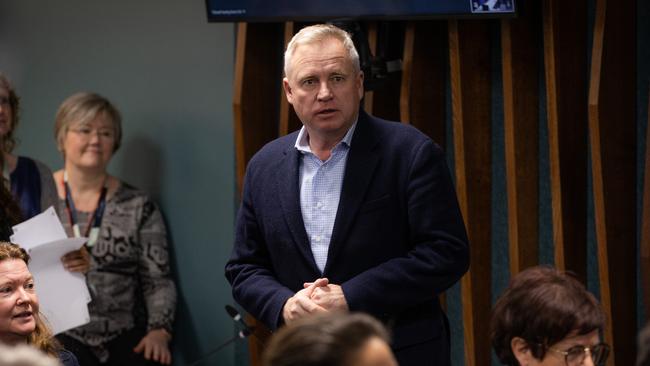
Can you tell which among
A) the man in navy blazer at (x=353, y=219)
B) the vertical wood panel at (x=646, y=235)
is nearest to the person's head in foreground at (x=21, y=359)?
the man in navy blazer at (x=353, y=219)

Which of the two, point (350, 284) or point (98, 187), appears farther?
point (98, 187)

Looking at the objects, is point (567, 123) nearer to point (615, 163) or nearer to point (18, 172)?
point (615, 163)

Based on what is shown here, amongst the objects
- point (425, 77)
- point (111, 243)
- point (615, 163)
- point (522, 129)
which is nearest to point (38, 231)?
point (111, 243)

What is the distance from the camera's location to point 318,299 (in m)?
2.81

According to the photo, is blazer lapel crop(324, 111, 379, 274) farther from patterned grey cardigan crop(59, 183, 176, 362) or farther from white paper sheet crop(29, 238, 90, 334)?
patterned grey cardigan crop(59, 183, 176, 362)

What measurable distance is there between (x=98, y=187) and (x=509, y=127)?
2.02m

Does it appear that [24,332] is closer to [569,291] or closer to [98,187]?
[569,291]

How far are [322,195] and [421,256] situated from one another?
0.32m

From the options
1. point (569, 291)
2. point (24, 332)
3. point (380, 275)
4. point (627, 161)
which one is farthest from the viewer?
point (627, 161)

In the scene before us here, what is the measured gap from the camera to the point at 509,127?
3877 millimetres

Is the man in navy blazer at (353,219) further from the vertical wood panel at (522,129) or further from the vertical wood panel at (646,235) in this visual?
the vertical wood panel at (522,129)

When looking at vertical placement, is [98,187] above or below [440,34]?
below

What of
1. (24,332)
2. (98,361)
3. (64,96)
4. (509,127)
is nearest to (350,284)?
(24,332)

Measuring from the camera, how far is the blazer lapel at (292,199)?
2.94 m
